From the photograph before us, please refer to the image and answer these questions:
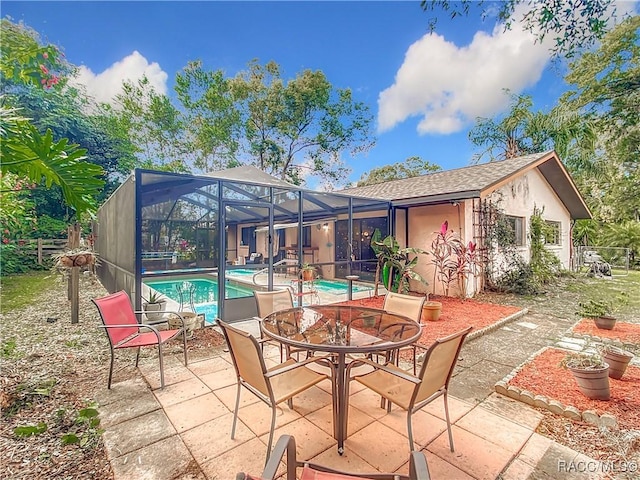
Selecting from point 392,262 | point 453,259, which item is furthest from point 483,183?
point 392,262

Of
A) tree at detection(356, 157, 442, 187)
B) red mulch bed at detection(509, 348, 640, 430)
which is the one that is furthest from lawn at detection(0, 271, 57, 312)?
tree at detection(356, 157, 442, 187)

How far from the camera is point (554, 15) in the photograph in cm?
277

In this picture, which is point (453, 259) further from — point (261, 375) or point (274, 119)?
point (274, 119)

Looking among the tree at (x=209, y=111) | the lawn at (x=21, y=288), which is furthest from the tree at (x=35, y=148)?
the tree at (x=209, y=111)

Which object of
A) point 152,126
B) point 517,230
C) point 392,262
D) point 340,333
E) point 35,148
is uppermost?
point 152,126

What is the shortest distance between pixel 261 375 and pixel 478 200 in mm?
8284

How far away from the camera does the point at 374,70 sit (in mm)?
14164

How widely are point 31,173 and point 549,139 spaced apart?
23.6 metres

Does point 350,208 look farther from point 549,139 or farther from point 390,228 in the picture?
point 549,139

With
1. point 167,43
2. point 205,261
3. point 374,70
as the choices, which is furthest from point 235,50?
point 205,261

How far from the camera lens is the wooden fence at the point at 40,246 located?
1203 cm

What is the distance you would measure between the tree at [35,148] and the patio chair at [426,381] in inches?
115

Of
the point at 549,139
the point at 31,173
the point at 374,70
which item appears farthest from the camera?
the point at 549,139

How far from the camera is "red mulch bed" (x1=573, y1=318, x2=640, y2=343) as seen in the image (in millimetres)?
4805
